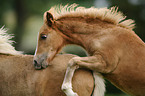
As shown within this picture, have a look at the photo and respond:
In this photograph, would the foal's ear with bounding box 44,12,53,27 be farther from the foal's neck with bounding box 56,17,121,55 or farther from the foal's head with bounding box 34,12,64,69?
the foal's neck with bounding box 56,17,121,55

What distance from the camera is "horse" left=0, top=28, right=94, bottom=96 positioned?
3.72 meters

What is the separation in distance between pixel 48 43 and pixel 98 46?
41.1 inches

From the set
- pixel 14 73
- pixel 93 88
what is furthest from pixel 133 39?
pixel 14 73

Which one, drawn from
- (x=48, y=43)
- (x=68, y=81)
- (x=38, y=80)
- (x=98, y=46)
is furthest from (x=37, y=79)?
(x=98, y=46)

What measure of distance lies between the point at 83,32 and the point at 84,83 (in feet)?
3.59

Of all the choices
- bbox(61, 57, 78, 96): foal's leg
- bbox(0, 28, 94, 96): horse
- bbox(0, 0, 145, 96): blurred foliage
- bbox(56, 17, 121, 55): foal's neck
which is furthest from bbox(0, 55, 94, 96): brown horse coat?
bbox(0, 0, 145, 96): blurred foliage

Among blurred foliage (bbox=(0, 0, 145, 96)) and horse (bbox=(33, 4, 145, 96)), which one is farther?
blurred foliage (bbox=(0, 0, 145, 96))

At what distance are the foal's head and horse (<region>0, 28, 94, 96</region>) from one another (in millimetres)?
176

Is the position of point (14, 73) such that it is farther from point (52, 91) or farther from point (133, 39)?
point (133, 39)

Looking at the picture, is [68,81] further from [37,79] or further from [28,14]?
[28,14]

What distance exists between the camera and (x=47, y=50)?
415 cm

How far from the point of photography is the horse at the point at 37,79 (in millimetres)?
3721

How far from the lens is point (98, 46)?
393cm

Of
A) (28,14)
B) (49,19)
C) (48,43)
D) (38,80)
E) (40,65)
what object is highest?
(28,14)
